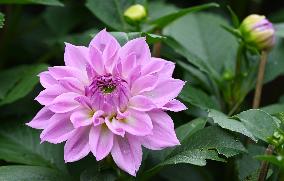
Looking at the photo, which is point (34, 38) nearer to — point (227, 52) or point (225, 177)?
point (227, 52)

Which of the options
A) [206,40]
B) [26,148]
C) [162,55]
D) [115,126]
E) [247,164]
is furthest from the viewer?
[206,40]

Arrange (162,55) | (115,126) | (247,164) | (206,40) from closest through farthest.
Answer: (115,126)
(247,164)
(162,55)
(206,40)

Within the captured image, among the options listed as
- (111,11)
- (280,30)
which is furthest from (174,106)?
(280,30)

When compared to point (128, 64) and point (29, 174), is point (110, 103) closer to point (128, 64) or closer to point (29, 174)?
point (128, 64)

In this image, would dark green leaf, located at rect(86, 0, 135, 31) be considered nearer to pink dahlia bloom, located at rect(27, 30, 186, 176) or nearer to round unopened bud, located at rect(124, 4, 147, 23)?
round unopened bud, located at rect(124, 4, 147, 23)

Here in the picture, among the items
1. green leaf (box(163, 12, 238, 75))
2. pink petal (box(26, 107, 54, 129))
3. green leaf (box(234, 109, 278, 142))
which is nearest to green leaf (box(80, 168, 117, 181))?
pink petal (box(26, 107, 54, 129))
